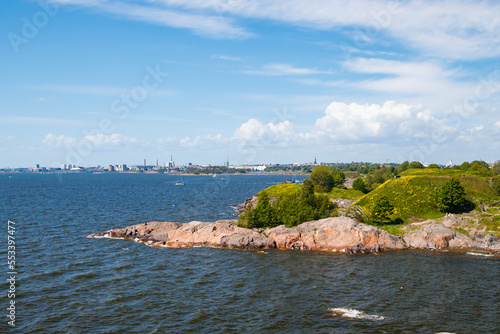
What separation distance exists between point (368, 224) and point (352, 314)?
4366cm

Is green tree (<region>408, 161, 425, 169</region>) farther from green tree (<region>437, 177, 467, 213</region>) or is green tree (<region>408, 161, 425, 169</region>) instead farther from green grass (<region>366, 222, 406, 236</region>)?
green grass (<region>366, 222, 406, 236</region>)

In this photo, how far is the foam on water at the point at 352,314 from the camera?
117 feet

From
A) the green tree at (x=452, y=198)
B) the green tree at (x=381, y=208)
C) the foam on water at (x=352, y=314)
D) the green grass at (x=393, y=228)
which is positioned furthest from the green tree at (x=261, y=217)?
the green tree at (x=452, y=198)

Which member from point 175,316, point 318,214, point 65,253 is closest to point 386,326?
point 175,316

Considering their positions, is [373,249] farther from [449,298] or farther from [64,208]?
[64,208]

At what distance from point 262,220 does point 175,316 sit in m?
39.8

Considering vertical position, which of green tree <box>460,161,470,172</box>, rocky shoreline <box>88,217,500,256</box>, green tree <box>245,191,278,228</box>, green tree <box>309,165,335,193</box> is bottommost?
rocky shoreline <box>88,217,500,256</box>

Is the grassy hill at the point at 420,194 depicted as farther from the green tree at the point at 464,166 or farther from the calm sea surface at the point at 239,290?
the green tree at the point at 464,166

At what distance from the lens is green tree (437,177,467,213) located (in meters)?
78.9

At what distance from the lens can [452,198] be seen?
79062 millimetres

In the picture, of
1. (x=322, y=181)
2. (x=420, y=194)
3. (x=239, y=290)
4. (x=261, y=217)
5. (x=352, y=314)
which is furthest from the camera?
(x=322, y=181)

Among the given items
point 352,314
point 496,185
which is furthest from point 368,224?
point 352,314

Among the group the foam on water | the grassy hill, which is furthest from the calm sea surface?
the grassy hill

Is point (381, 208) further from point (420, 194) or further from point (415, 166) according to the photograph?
point (415, 166)
